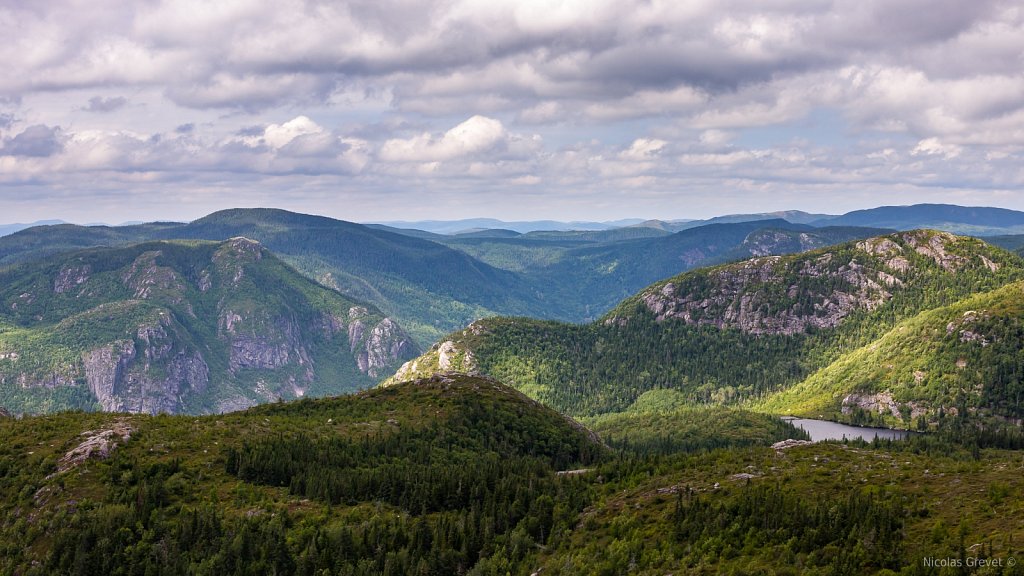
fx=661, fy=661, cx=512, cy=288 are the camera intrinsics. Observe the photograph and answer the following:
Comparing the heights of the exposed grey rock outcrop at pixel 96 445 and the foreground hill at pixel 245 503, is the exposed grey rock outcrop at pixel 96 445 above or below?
above

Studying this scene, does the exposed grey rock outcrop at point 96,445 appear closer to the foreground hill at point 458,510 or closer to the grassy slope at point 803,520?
the foreground hill at point 458,510

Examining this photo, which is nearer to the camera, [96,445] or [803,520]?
[803,520]

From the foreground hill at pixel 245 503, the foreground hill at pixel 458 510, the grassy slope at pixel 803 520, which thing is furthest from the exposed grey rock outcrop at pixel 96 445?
the grassy slope at pixel 803 520

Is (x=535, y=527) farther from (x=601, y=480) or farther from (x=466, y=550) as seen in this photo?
(x=601, y=480)

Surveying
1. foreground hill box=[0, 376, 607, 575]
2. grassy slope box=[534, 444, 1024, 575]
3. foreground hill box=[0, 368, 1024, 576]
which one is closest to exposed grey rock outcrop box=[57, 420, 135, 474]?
foreground hill box=[0, 376, 607, 575]

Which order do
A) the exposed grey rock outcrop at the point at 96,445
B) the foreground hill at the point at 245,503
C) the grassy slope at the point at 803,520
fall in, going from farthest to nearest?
1. the exposed grey rock outcrop at the point at 96,445
2. the foreground hill at the point at 245,503
3. the grassy slope at the point at 803,520

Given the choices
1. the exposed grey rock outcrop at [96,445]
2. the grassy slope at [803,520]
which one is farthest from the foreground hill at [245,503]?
the grassy slope at [803,520]

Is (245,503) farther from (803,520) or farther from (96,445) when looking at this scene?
(803,520)

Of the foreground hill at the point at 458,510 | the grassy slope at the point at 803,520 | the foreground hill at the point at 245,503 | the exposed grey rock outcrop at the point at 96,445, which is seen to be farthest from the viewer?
the exposed grey rock outcrop at the point at 96,445

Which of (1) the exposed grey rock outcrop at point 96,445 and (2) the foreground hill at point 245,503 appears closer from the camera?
(2) the foreground hill at point 245,503

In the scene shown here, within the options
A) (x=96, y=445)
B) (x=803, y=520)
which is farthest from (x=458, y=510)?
(x=96, y=445)

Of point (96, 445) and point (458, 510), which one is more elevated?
point (96, 445)
